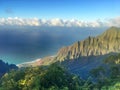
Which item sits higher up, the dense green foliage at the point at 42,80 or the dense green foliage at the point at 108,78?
the dense green foliage at the point at 42,80

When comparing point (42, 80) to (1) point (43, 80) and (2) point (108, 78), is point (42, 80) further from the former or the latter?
(2) point (108, 78)

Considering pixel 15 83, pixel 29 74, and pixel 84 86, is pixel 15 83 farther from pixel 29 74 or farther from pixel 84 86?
pixel 84 86

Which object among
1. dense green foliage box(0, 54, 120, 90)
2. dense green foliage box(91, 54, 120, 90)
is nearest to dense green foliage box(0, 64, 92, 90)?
dense green foliage box(0, 54, 120, 90)

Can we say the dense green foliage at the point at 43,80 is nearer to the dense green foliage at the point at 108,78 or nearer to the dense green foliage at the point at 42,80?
the dense green foliage at the point at 42,80

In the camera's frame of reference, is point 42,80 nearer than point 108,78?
Yes

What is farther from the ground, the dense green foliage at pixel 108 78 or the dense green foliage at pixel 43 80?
the dense green foliage at pixel 43 80

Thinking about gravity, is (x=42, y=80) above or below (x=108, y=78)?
above

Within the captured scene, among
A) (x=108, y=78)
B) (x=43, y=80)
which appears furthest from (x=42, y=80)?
(x=108, y=78)

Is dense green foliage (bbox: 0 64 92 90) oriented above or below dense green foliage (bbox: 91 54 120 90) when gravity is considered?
above

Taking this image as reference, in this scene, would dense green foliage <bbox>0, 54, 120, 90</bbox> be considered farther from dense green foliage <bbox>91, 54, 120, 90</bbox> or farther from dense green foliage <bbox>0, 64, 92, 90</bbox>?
dense green foliage <bbox>91, 54, 120, 90</bbox>

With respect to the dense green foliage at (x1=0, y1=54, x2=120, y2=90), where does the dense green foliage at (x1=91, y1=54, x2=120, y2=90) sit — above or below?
below

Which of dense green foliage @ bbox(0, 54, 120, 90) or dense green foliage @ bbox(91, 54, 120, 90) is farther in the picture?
dense green foliage @ bbox(91, 54, 120, 90)

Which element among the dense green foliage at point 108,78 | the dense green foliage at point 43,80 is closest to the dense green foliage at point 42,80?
the dense green foliage at point 43,80

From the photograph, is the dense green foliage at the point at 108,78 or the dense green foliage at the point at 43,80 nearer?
the dense green foliage at the point at 43,80
